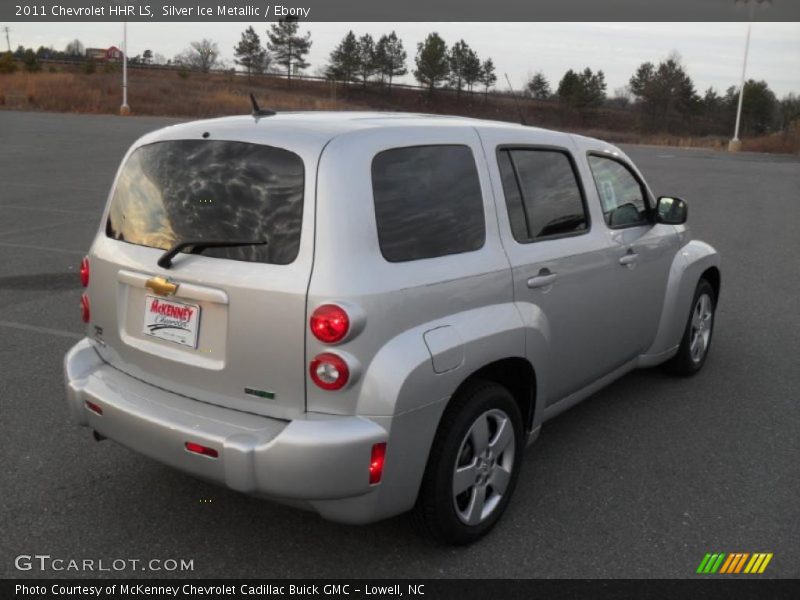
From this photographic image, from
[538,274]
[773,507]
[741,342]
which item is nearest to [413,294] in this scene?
[538,274]

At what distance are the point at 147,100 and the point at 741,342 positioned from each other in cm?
5534

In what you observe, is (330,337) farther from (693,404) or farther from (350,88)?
(350,88)

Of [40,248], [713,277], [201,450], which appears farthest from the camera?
[40,248]

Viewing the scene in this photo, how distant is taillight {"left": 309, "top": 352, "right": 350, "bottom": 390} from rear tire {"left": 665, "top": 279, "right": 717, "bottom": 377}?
10.9 ft

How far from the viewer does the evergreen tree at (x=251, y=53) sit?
101312 millimetres

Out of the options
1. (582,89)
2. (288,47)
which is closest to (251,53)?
(288,47)

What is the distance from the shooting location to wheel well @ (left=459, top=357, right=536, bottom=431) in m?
3.64

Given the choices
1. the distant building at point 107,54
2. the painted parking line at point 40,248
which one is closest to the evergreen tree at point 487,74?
the distant building at point 107,54

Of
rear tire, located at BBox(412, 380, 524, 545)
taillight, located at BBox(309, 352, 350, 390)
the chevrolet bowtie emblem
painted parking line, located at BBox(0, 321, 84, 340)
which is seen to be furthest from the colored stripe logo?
painted parking line, located at BBox(0, 321, 84, 340)

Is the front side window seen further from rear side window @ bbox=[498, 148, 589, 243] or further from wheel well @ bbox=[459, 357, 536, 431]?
wheel well @ bbox=[459, 357, 536, 431]

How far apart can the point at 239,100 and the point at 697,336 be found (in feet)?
184

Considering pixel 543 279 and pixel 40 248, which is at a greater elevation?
pixel 543 279

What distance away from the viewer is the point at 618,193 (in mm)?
4863

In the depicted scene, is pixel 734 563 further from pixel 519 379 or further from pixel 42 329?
pixel 42 329
